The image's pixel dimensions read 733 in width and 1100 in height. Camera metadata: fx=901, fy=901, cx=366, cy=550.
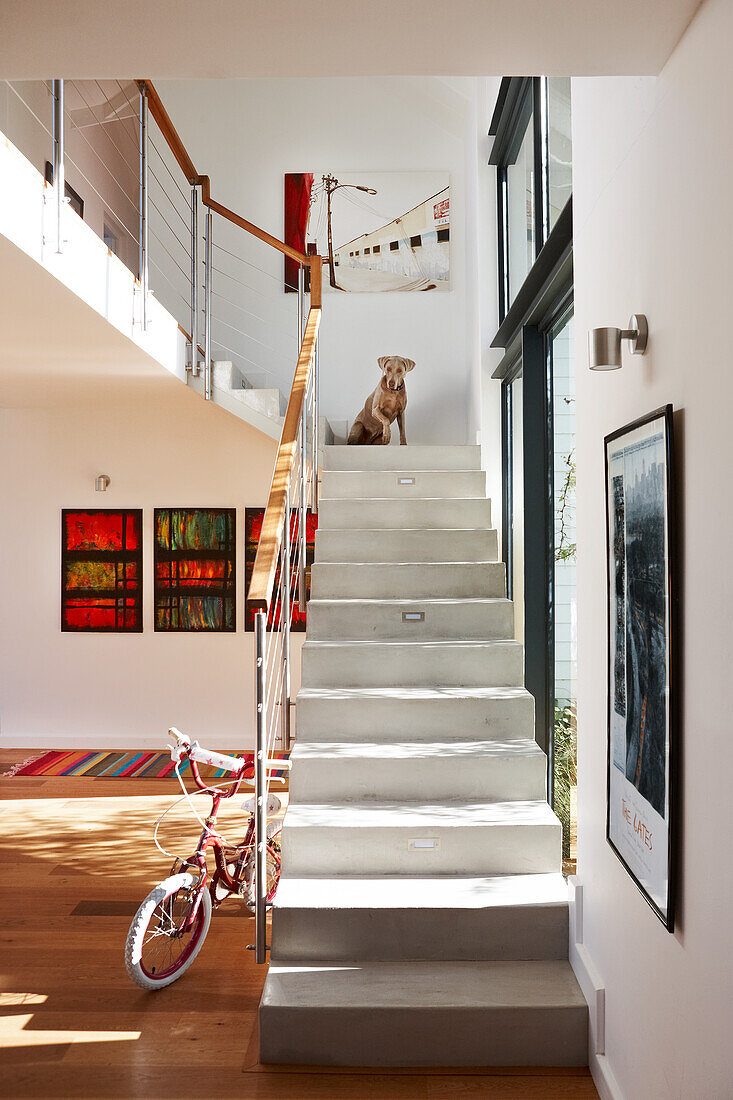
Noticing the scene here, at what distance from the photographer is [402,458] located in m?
5.61

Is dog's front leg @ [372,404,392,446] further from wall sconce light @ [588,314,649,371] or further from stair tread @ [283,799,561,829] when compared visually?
A: wall sconce light @ [588,314,649,371]

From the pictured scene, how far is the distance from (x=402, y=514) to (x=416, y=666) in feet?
4.09

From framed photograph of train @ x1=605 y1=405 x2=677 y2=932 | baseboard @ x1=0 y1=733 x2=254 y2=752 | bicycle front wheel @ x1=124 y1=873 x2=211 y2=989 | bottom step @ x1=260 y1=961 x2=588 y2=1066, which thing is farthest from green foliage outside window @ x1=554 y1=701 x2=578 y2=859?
baseboard @ x1=0 y1=733 x2=254 y2=752

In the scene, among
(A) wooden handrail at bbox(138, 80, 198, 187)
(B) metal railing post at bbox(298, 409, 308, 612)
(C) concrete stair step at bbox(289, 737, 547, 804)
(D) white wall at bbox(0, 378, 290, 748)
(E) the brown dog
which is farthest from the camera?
(D) white wall at bbox(0, 378, 290, 748)

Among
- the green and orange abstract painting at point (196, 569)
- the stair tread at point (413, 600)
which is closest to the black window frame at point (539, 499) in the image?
the stair tread at point (413, 600)

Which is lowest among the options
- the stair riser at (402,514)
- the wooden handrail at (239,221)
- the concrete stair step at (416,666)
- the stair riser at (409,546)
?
the concrete stair step at (416,666)

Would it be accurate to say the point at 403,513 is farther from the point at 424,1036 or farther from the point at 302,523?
the point at 424,1036

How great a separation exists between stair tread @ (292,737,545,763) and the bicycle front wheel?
0.61 meters

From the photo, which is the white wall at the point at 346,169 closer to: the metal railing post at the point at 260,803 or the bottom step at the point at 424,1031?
the metal railing post at the point at 260,803

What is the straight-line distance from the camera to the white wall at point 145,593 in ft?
23.1

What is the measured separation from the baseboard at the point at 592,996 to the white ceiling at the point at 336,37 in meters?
2.29

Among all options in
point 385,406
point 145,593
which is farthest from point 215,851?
point 145,593

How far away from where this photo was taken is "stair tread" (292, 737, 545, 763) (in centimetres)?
341

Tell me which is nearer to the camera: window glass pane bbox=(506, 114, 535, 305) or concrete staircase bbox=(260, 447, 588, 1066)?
concrete staircase bbox=(260, 447, 588, 1066)
